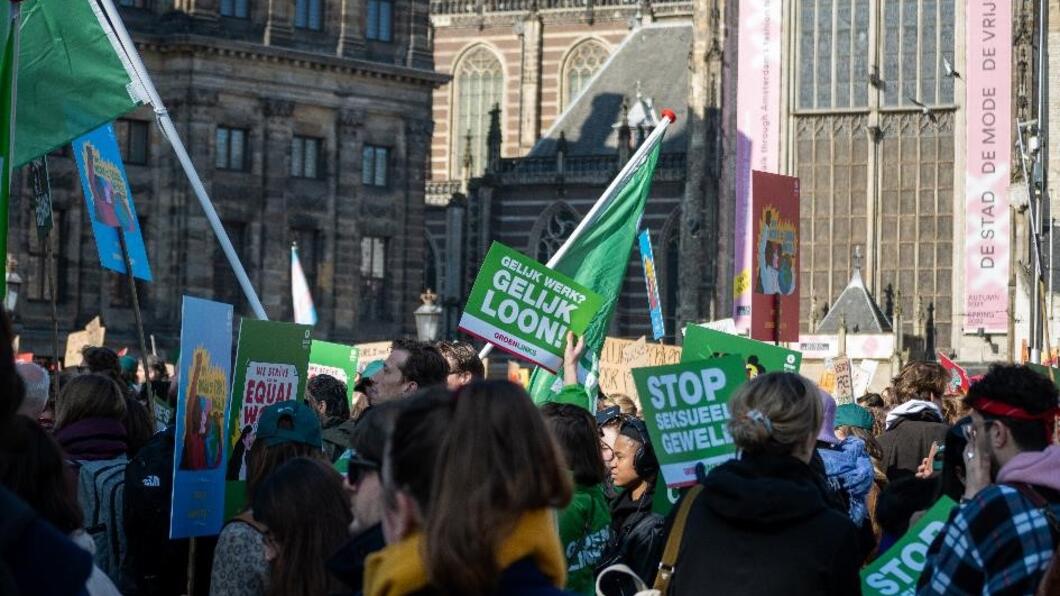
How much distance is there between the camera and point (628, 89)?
188 feet

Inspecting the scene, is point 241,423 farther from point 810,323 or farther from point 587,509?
point 810,323

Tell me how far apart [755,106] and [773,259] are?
2978 cm

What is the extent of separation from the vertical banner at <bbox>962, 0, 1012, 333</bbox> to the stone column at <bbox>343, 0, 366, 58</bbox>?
44.0 ft

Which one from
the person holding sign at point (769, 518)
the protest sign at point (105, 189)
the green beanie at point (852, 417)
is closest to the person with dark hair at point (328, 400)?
the protest sign at point (105, 189)

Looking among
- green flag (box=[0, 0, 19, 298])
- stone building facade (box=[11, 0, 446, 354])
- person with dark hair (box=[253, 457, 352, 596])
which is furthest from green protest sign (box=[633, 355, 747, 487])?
stone building facade (box=[11, 0, 446, 354])

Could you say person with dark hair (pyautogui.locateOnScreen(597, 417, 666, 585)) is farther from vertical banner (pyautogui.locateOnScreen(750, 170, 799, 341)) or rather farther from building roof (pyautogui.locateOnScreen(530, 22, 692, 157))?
building roof (pyautogui.locateOnScreen(530, 22, 692, 157))

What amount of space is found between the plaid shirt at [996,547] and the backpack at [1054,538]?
0.03 meters

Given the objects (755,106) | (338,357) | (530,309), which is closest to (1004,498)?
(530,309)

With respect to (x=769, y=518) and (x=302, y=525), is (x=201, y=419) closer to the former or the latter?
(x=302, y=525)

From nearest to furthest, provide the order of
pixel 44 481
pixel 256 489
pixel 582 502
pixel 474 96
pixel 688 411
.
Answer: pixel 44 481 < pixel 256 489 < pixel 582 502 < pixel 688 411 < pixel 474 96

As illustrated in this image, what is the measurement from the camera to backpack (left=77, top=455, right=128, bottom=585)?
23.7 ft

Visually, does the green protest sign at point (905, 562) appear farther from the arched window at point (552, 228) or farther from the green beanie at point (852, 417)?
the arched window at point (552, 228)

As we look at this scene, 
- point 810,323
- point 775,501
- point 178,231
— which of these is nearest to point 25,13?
point 775,501

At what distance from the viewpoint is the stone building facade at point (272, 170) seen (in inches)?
1475
